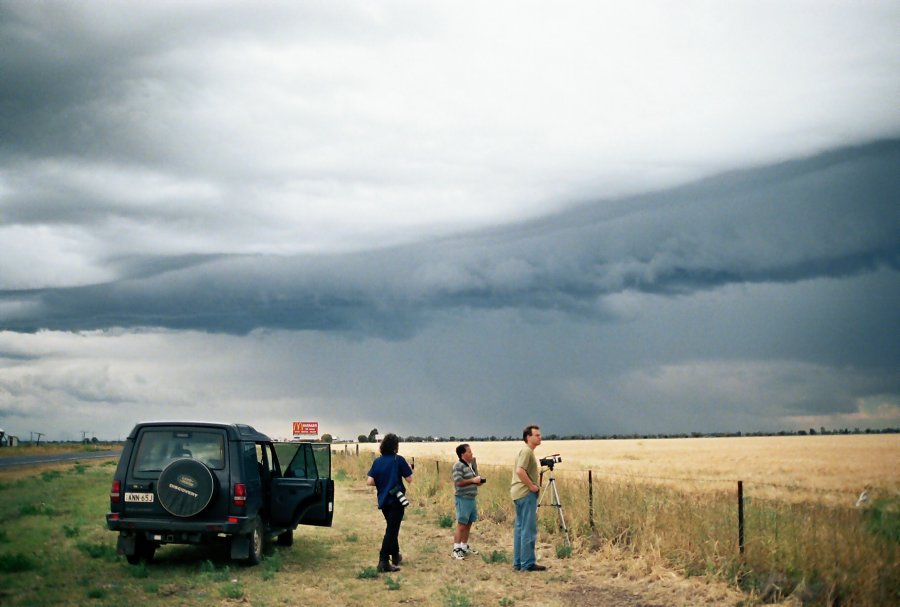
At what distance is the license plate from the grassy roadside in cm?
103

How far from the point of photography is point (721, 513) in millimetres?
13750

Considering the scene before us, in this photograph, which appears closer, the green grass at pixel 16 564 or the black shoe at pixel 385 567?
the green grass at pixel 16 564

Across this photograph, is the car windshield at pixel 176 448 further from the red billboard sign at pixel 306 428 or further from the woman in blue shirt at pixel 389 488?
the red billboard sign at pixel 306 428

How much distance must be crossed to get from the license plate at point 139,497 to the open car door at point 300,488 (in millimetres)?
2507

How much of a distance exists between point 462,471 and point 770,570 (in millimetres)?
5634

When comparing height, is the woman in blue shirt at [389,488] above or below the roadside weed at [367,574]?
above

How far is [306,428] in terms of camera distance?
69938 millimetres

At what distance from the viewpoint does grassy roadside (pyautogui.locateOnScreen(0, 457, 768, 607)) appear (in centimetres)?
1098

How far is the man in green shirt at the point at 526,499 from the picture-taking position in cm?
1292

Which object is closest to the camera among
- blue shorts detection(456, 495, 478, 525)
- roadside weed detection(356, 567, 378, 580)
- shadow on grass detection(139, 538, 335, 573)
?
roadside weed detection(356, 567, 378, 580)

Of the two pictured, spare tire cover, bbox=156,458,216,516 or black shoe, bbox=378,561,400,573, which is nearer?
spare tire cover, bbox=156,458,216,516

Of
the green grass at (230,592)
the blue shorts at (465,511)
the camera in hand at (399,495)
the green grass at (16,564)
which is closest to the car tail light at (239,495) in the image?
the green grass at (230,592)

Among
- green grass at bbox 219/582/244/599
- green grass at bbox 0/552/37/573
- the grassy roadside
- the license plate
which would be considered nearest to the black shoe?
the grassy roadside

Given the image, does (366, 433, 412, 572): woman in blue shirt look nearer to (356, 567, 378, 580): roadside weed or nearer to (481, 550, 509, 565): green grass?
(356, 567, 378, 580): roadside weed
